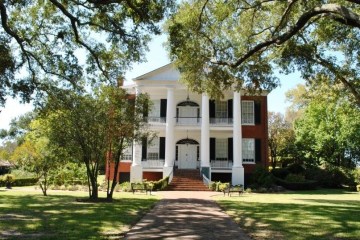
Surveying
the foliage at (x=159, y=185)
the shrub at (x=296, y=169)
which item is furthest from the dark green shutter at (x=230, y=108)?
the foliage at (x=159, y=185)

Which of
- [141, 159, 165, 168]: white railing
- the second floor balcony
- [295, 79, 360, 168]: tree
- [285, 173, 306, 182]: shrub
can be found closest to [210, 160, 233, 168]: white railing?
the second floor balcony

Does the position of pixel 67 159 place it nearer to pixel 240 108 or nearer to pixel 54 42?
pixel 54 42

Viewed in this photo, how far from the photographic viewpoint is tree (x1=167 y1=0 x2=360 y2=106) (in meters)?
16.4

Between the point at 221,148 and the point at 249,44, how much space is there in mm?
17561

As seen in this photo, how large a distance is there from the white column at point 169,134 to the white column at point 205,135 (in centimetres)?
243

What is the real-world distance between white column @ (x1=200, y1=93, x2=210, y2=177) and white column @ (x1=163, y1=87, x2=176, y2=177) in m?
2.43

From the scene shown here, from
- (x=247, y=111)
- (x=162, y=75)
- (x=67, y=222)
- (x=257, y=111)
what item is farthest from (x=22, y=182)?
(x=67, y=222)

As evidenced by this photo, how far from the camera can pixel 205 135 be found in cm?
3241

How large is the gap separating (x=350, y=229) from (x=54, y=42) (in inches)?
547

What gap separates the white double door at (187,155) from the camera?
113 ft

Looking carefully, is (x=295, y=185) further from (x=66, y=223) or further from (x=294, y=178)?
(x=66, y=223)

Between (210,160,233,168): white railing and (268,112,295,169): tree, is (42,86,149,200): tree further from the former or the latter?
(268,112,295,169): tree

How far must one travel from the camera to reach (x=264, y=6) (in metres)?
17.4

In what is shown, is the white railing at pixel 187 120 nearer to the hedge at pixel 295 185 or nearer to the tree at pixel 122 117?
the hedge at pixel 295 185
